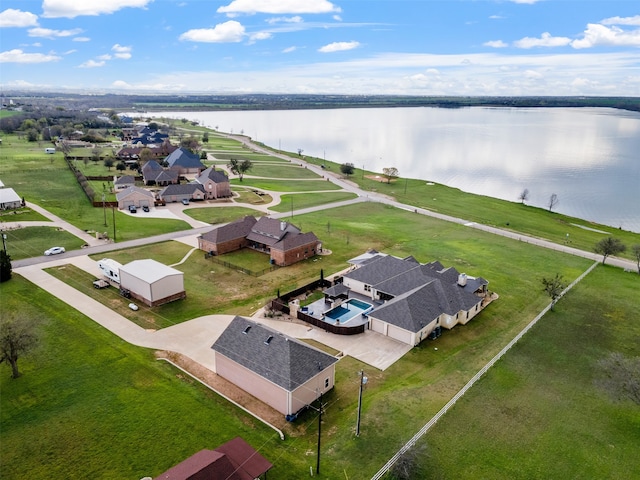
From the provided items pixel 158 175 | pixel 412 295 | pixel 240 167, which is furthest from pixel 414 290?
pixel 158 175

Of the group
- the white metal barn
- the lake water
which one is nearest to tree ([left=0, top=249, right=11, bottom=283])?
the white metal barn

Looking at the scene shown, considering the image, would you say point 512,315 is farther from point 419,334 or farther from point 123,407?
point 123,407

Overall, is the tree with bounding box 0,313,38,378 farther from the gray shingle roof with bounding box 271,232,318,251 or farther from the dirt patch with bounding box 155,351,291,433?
the gray shingle roof with bounding box 271,232,318,251

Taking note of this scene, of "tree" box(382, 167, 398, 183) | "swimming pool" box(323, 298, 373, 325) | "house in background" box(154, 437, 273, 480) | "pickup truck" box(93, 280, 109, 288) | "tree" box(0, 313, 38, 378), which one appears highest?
"tree" box(382, 167, 398, 183)

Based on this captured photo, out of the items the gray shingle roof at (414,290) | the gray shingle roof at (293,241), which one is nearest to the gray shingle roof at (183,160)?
the gray shingle roof at (293,241)

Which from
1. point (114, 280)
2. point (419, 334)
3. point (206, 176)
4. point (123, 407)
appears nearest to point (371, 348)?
point (419, 334)

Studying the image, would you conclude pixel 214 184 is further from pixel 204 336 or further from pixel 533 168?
pixel 533 168
